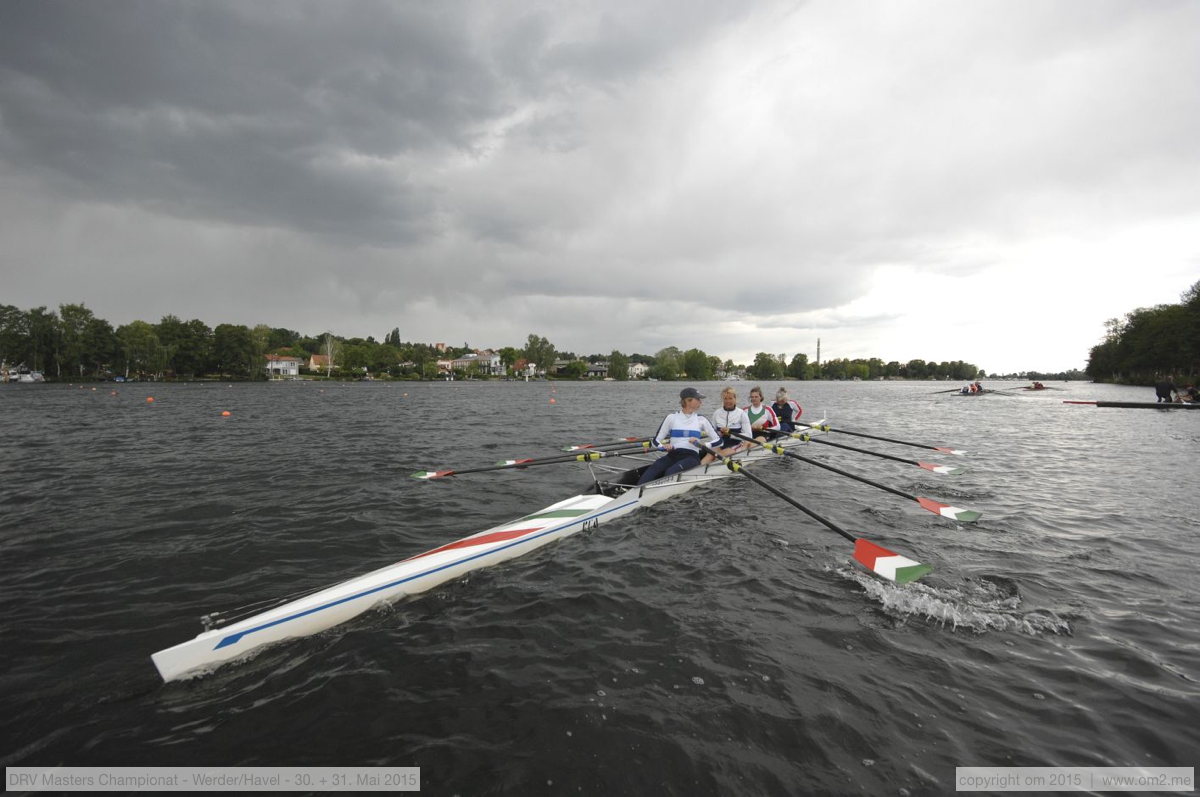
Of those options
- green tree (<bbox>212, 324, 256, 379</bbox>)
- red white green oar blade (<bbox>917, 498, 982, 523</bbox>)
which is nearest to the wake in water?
red white green oar blade (<bbox>917, 498, 982, 523</bbox>)

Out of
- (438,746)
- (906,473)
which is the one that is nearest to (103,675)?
(438,746)

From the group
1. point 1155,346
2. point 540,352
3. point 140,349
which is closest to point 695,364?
point 540,352

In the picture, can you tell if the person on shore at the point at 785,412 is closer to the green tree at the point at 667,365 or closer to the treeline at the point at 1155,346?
the treeline at the point at 1155,346

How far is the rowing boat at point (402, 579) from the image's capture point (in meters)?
3.87

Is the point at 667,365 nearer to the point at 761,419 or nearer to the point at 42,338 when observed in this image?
the point at 42,338

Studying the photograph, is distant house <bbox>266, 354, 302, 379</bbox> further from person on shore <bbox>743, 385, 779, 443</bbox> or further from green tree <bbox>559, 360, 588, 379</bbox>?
person on shore <bbox>743, 385, 779, 443</bbox>

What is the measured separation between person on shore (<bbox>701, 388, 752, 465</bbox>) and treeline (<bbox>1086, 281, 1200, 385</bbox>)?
225ft

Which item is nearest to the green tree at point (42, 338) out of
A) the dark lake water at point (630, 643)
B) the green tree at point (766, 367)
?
the dark lake water at point (630, 643)

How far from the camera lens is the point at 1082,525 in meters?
7.70

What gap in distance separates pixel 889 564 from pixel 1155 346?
8602 centimetres

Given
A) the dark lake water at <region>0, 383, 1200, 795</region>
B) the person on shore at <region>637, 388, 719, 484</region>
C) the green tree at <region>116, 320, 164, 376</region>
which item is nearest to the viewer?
the dark lake water at <region>0, 383, 1200, 795</region>

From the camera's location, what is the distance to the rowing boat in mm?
3873

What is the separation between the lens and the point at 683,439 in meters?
9.01

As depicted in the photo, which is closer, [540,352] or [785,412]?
[785,412]
